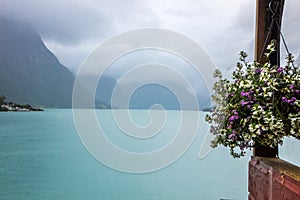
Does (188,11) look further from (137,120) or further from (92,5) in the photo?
(92,5)

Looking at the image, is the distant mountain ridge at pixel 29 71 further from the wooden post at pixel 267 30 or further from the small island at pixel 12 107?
the wooden post at pixel 267 30

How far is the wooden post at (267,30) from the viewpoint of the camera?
1016 mm

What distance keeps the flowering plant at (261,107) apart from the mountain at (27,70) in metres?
2.99

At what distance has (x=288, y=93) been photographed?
30.3 inches

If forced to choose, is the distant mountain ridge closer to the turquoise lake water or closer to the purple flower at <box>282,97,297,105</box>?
the turquoise lake water

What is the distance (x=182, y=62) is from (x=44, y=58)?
334cm

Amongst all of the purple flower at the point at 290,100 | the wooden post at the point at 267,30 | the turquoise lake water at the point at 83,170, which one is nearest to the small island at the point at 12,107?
the turquoise lake water at the point at 83,170

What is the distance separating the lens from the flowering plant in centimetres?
75

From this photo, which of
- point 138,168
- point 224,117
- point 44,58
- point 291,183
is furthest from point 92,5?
point 291,183

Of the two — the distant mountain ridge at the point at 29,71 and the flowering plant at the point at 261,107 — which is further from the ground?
the distant mountain ridge at the point at 29,71

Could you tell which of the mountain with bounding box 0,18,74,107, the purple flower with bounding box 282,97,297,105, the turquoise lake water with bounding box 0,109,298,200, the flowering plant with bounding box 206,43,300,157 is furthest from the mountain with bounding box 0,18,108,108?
the purple flower with bounding box 282,97,297,105

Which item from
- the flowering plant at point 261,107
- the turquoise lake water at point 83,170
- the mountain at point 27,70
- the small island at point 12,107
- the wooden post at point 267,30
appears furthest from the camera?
the mountain at point 27,70

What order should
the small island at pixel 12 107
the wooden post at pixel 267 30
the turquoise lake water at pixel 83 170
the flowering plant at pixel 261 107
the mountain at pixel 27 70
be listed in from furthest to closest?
the mountain at pixel 27 70 → the small island at pixel 12 107 → the turquoise lake water at pixel 83 170 → the wooden post at pixel 267 30 → the flowering plant at pixel 261 107

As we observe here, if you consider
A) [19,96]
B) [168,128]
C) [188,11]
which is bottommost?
[168,128]
